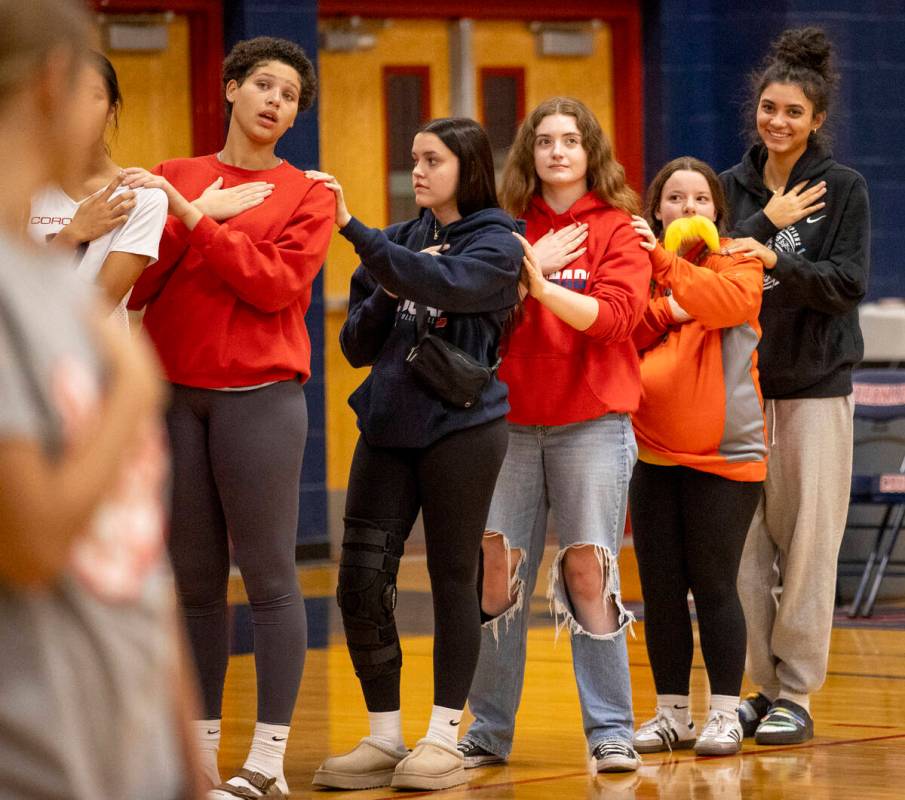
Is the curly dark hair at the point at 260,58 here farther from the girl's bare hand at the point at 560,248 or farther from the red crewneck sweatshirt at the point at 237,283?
the girl's bare hand at the point at 560,248

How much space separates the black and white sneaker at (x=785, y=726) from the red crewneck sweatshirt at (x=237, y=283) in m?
1.51

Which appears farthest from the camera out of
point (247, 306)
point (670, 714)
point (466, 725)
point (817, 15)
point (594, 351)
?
point (817, 15)

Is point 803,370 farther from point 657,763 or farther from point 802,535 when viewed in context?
point 657,763

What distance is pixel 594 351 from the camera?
11.8 feet

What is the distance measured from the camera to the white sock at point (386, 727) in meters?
3.53

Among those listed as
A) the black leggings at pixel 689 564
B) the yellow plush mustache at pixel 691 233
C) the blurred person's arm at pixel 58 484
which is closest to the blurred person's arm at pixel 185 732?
the blurred person's arm at pixel 58 484

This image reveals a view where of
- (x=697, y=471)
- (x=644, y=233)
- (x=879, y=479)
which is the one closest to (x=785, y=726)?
(x=697, y=471)

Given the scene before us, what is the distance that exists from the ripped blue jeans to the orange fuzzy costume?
0.62 ft

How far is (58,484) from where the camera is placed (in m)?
1.12

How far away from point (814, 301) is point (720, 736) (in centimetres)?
110

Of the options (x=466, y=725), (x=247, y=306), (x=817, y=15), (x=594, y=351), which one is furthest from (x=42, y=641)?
(x=817, y=15)

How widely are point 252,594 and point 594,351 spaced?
95cm

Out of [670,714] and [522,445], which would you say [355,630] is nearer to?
[522,445]

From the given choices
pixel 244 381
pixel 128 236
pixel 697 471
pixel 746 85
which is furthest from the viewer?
pixel 746 85
